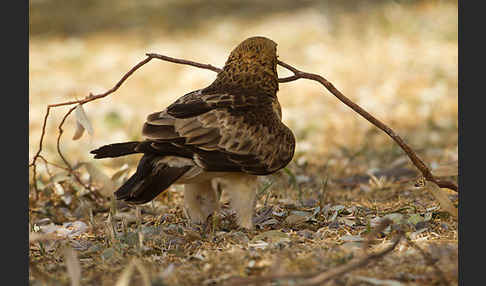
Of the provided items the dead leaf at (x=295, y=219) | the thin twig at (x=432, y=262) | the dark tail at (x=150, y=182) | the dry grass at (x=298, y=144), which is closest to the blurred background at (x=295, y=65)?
the dry grass at (x=298, y=144)

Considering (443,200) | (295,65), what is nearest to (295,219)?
(443,200)

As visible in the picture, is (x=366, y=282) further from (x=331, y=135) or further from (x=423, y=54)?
(x=423, y=54)

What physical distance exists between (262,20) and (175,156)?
9911 mm

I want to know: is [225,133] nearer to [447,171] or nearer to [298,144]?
[447,171]

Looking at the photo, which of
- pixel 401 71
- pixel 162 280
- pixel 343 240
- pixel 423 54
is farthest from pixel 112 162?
pixel 423 54

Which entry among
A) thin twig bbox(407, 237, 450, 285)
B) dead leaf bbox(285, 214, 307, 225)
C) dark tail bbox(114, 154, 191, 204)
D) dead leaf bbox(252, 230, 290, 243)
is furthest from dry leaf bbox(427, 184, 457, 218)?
dark tail bbox(114, 154, 191, 204)

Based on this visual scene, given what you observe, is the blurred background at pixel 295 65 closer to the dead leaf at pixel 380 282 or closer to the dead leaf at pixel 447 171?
the dead leaf at pixel 447 171

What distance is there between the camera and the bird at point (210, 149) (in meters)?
3.78

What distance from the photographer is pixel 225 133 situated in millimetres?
3855

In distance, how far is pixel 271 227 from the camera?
4.21 m

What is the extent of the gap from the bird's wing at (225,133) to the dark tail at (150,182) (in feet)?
0.36

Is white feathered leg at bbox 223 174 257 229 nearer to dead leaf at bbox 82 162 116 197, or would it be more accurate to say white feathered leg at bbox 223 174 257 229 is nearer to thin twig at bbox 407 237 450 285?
thin twig at bbox 407 237 450 285

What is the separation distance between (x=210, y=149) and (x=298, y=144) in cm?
363

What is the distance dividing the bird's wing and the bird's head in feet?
0.69
